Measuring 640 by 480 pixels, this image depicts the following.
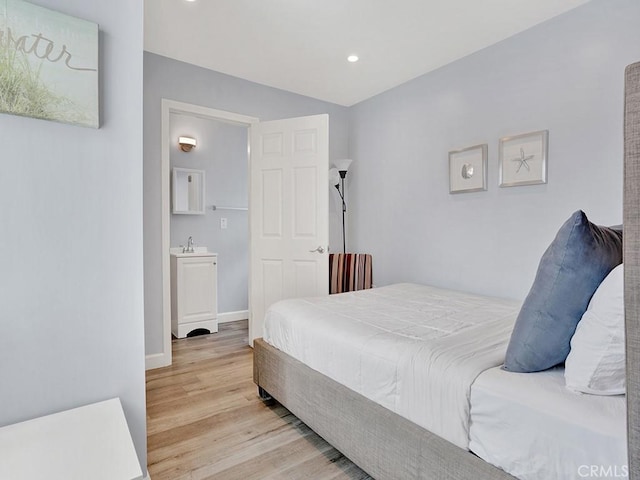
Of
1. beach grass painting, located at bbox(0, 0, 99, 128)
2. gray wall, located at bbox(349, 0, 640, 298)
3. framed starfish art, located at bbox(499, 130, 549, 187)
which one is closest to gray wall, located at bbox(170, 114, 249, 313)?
gray wall, located at bbox(349, 0, 640, 298)

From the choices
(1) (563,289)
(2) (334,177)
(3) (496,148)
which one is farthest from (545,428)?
(2) (334,177)

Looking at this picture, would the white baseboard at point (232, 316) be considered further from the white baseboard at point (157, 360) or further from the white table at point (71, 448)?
the white table at point (71, 448)

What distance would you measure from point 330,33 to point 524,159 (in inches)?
69.1

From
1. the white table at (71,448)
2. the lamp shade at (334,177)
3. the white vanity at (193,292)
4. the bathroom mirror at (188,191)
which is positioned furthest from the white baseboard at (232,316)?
the white table at (71,448)

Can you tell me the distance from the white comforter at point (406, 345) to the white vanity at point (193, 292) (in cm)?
187

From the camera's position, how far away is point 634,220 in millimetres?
608

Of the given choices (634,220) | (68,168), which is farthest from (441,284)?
(68,168)

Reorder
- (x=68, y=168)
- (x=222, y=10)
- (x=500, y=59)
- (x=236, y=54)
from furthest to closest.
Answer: (x=236, y=54) < (x=500, y=59) < (x=222, y=10) < (x=68, y=168)

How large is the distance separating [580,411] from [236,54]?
322cm

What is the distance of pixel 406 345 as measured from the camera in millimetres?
1449

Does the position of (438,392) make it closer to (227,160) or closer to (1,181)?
(1,181)

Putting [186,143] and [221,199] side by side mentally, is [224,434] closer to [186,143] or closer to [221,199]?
[221,199]

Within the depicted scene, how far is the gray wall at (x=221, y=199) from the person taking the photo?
13.9 ft

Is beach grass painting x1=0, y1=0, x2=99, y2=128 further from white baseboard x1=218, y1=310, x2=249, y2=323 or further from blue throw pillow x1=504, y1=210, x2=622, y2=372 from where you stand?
white baseboard x1=218, y1=310, x2=249, y2=323
